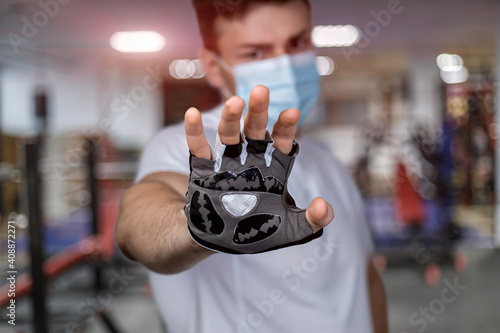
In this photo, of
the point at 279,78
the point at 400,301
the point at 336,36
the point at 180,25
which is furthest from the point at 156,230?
the point at 336,36

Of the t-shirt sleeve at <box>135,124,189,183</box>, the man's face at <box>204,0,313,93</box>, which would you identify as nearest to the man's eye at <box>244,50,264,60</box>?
the man's face at <box>204,0,313,93</box>

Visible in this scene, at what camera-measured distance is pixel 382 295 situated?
935 mm

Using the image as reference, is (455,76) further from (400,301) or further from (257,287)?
(257,287)

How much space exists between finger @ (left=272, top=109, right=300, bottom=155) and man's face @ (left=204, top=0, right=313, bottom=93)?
30cm

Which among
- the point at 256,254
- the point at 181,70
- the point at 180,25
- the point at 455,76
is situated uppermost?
the point at 181,70

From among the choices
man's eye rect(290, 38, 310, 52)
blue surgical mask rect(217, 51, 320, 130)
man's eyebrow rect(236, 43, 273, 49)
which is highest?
man's eye rect(290, 38, 310, 52)

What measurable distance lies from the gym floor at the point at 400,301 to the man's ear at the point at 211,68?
1.50 meters

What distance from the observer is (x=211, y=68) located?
735 mm

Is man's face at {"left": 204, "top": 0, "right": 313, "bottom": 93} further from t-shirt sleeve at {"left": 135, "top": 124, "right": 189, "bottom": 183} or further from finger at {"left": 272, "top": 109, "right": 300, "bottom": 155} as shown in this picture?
finger at {"left": 272, "top": 109, "right": 300, "bottom": 155}

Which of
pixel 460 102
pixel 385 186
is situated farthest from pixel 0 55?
pixel 385 186

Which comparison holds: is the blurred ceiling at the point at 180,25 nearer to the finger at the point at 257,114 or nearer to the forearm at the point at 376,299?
the finger at the point at 257,114

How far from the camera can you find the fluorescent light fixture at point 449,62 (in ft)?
19.2

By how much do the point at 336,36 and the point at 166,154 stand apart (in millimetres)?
3861

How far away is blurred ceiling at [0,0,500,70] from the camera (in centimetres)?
101
